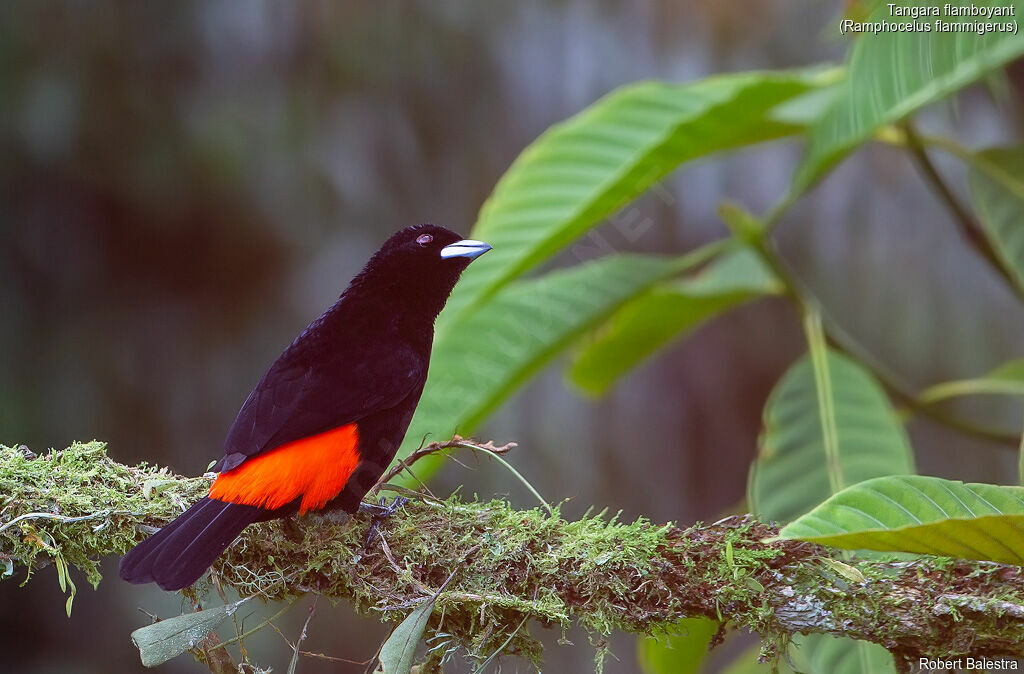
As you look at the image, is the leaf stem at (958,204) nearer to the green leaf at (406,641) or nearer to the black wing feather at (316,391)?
the black wing feather at (316,391)

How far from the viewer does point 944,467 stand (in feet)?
14.2

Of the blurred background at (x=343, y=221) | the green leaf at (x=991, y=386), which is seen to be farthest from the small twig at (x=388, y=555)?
the blurred background at (x=343, y=221)

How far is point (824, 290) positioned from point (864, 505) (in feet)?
11.6

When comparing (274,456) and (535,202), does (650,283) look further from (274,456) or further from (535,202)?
(274,456)

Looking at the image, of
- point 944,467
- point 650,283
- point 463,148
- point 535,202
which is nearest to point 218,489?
point 535,202

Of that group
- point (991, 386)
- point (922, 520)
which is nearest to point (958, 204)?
point (991, 386)

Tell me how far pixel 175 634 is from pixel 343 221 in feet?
8.99

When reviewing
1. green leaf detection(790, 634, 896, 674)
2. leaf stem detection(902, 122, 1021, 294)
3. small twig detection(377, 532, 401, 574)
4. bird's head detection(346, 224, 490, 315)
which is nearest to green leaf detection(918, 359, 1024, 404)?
leaf stem detection(902, 122, 1021, 294)

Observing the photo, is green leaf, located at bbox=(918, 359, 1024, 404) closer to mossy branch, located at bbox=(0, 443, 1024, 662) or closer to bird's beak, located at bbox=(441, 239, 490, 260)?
mossy branch, located at bbox=(0, 443, 1024, 662)

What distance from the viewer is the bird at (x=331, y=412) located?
3.46ft

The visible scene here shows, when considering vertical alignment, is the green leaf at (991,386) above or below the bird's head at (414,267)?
below

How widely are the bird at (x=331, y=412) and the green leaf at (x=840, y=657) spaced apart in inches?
32.2

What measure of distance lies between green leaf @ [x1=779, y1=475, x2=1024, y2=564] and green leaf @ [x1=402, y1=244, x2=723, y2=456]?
805mm

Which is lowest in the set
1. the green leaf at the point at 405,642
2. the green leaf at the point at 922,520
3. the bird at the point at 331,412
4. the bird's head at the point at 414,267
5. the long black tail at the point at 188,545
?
the green leaf at the point at 405,642
